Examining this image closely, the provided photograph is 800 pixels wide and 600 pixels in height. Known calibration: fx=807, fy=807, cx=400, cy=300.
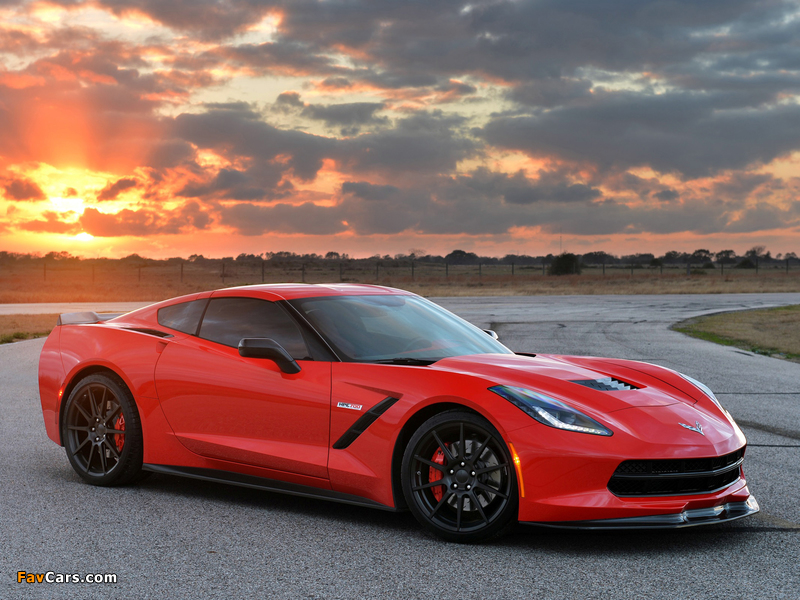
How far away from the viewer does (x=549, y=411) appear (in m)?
4.02

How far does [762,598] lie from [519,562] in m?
1.08

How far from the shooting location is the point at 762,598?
11.2 ft

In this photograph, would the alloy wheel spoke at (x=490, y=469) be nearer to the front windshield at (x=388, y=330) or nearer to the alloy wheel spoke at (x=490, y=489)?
the alloy wheel spoke at (x=490, y=489)

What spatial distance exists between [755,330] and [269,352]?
18.2 meters

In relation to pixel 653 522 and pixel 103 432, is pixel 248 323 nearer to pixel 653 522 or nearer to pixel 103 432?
pixel 103 432

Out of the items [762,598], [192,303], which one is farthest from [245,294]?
[762,598]

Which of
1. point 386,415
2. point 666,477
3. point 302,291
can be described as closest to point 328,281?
point 302,291

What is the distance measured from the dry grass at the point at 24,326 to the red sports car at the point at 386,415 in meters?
13.1

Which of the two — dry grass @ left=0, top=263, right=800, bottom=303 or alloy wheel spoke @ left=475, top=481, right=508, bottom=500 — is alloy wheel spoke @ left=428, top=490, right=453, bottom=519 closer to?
alloy wheel spoke @ left=475, top=481, right=508, bottom=500

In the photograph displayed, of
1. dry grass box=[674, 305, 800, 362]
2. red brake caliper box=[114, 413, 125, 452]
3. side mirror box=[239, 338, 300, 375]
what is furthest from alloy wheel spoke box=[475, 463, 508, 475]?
dry grass box=[674, 305, 800, 362]

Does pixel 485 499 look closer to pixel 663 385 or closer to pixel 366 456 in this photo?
pixel 366 456

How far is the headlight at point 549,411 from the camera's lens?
3949mm

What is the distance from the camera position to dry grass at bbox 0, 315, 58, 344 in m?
18.0

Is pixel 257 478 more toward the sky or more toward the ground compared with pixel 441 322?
more toward the ground
